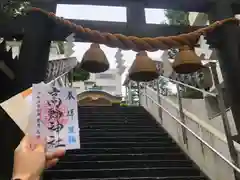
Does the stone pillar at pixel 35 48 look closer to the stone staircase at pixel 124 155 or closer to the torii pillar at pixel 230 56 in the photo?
the torii pillar at pixel 230 56

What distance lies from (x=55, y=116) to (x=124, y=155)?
382 centimetres

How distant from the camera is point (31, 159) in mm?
1180

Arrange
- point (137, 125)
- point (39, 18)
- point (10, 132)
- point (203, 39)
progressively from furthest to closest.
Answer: point (137, 125) → point (203, 39) → point (39, 18) → point (10, 132)

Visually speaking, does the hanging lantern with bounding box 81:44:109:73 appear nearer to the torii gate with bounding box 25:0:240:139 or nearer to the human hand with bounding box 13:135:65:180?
the torii gate with bounding box 25:0:240:139

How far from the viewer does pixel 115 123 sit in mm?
7051

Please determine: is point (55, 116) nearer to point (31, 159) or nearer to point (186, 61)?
point (31, 159)

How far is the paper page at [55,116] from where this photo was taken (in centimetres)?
138

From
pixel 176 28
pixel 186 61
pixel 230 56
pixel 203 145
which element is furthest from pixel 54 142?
pixel 203 145

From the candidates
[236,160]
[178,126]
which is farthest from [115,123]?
[236,160]

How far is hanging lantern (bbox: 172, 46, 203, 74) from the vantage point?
2.73 metres

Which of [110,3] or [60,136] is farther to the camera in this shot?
[110,3]

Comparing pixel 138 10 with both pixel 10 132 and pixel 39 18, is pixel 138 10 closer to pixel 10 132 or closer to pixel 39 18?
pixel 39 18

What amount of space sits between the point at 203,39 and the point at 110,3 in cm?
97

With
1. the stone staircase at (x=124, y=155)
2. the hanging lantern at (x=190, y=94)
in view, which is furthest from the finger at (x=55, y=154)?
the hanging lantern at (x=190, y=94)
